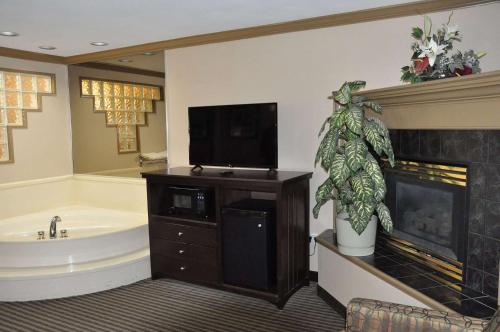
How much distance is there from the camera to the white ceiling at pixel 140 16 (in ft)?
9.73

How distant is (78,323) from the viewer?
10.00ft

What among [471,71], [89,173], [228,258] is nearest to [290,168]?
[228,258]

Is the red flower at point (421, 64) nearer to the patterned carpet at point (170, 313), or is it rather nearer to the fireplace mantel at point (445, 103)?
the fireplace mantel at point (445, 103)

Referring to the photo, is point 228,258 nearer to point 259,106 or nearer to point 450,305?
point 259,106

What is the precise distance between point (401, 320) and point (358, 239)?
1.11m

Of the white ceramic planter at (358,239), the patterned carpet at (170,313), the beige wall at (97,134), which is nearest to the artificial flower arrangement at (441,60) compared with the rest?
the white ceramic planter at (358,239)

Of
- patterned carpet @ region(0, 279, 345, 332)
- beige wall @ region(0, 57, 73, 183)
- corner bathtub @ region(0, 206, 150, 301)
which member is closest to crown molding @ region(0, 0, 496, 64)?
beige wall @ region(0, 57, 73, 183)

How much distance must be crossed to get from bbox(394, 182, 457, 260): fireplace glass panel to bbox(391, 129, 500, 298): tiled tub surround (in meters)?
0.17

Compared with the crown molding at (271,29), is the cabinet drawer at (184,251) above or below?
below

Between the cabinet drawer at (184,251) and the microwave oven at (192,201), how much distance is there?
0.27m

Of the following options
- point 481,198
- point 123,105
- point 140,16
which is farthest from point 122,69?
point 481,198

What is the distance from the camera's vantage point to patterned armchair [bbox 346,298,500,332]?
1692 mm

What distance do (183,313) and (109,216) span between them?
205cm

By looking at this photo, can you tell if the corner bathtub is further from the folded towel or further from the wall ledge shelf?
the wall ledge shelf
